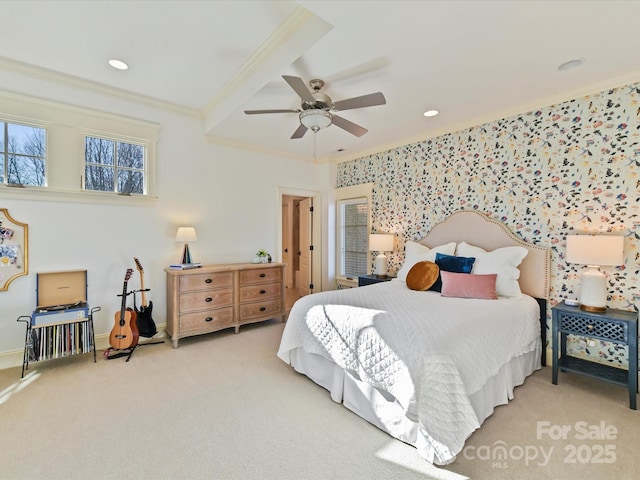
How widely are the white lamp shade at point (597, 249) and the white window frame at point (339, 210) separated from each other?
263 cm

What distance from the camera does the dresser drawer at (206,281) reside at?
3465 millimetres

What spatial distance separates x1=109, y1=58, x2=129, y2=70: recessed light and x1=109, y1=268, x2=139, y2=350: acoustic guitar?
217 centimetres

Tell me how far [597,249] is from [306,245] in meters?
4.03

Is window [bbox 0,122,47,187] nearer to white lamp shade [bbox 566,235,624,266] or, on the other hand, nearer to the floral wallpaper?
the floral wallpaper

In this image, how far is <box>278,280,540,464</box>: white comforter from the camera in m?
1.62

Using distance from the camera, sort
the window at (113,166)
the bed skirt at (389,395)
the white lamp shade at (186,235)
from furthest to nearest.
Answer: the white lamp shade at (186,235) → the window at (113,166) → the bed skirt at (389,395)

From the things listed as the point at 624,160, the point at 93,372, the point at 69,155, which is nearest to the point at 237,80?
the point at 69,155

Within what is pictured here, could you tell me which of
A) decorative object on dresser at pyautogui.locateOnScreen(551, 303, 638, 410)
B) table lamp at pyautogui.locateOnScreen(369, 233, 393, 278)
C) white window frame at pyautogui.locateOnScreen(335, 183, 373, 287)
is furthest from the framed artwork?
decorative object on dresser at pyautogui.locateOnScreen(551, 303, 638, 410)

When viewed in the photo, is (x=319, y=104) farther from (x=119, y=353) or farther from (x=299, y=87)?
(x=119, y=353)

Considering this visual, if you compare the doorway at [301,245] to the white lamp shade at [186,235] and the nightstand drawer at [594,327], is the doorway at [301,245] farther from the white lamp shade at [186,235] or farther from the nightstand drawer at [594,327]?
the nightstand drawer at [594,327]

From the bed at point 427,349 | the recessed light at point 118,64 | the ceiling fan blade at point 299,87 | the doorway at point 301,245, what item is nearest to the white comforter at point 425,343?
the bed at point 427,349

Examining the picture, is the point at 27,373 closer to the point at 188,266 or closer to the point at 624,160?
the point at 188,266

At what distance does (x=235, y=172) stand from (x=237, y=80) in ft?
5.01

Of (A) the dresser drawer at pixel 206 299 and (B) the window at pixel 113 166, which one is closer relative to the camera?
(B) the window at pixel 113 166
